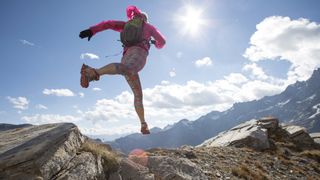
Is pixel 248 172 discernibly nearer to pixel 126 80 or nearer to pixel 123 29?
pixel 126 80

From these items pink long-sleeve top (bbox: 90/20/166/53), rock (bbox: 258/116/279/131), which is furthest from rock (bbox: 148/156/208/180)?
rock (bbox: 258/116/279/131)

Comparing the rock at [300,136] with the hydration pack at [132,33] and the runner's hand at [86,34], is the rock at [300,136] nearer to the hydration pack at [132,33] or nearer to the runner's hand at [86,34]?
the hydration pack at [132,33]

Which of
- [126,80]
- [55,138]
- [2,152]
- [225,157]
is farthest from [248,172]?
[2,152]

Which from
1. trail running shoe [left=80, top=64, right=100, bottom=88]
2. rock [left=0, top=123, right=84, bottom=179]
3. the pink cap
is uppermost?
the pink cap

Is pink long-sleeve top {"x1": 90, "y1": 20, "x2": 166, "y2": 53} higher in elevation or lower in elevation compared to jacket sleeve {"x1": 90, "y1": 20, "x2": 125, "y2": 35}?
lower

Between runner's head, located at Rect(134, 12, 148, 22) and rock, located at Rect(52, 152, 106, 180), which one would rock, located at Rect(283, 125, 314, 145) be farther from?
rock, located at Rect(52, 152, 106, 180)

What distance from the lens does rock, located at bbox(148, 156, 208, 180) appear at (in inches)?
311

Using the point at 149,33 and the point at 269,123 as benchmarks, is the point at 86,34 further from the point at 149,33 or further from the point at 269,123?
the point at 269,123

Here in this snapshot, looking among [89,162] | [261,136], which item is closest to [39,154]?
[89,162]

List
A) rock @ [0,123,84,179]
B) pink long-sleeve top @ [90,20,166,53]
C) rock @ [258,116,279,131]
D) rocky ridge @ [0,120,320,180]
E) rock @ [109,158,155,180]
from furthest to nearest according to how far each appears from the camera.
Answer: rock @ [258,116,279,131]
pink long-sleeve top @ [90,20,166,53]
rock @ [109,158,155,180]
rocky ridge @ [0,120,320,180]
rock @ [0,123,84,179]

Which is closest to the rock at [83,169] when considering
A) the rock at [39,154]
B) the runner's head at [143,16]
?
the rock at [39,154]

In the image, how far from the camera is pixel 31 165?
5094 mm

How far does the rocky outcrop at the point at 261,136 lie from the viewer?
2113 centimetres

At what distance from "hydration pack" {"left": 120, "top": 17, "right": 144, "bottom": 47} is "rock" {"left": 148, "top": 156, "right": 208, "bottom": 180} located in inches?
136
